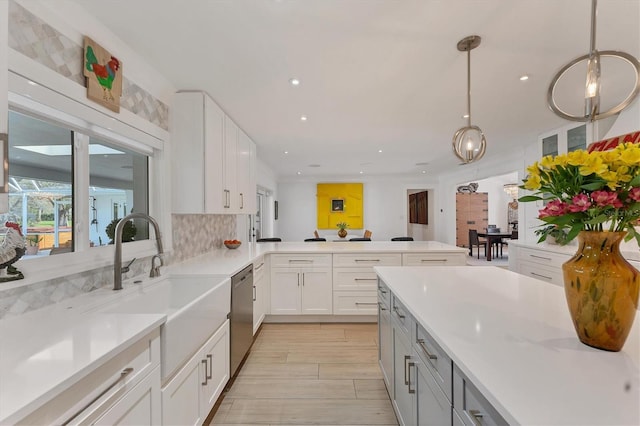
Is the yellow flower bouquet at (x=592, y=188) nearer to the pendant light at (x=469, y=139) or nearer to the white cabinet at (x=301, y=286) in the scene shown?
the pendant light at (x=469, y=139)

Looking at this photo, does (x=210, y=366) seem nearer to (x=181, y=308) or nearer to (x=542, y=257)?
(x=181, y=308)

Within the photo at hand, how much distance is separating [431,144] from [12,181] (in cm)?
470

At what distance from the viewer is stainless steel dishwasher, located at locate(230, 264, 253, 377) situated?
2.15 metres

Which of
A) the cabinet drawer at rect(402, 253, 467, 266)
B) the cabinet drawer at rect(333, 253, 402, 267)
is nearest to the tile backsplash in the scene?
the cabinet drawer at rect(333, 253, 402, 267)

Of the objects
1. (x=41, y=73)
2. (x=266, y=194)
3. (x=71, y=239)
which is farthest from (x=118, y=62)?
(x=266, y=194)

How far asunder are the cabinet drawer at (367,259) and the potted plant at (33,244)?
103 inches

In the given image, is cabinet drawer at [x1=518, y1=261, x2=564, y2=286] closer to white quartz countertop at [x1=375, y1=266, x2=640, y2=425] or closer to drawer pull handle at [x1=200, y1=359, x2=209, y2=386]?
white quartz countertop at [x1=375, y1=266, x2=640, y2=425]

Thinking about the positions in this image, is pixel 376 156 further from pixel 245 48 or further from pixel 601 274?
pixel 601 274

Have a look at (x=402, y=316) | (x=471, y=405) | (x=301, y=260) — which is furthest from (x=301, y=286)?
(x=471, y=405)

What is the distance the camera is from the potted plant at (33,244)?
1.32 meters

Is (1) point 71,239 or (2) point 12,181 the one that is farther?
(1) point 71,239

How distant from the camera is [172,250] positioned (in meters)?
2.34

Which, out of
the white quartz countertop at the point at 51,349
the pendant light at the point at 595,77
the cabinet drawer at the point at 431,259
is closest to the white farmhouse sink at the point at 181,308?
the white quartz countertop at the point at 51,349

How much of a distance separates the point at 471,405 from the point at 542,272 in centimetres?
321
